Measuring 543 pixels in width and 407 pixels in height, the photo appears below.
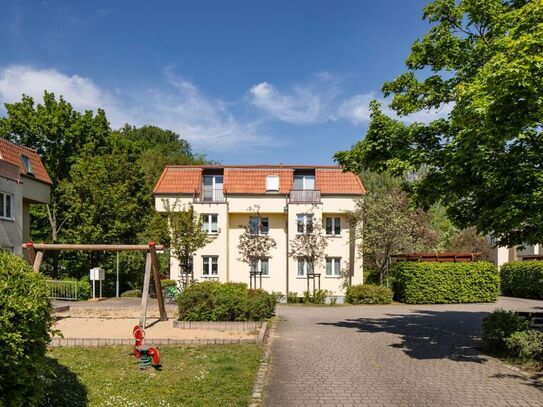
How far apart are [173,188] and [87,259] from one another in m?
8.80

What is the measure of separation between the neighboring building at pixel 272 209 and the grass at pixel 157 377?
70.8ft

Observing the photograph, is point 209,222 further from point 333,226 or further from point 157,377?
point 157,377

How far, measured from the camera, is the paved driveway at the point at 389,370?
8.08 meters

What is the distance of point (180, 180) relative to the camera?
34844 mm

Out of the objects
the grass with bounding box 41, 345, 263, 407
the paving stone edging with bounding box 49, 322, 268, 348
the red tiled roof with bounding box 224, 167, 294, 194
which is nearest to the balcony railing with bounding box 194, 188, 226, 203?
the red tiled roof with bounding box 224, 167, 294, 194

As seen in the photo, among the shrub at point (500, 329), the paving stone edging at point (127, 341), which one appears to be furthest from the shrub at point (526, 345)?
the paving stone edging at point (127, 341)

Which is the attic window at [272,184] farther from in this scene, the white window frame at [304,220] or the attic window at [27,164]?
the attic window at [27,164]

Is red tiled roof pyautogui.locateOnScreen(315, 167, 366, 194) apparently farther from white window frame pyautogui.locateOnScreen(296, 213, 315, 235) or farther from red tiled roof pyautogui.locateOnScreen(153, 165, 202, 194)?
red tiled roof pyautogui.locateOnScreen(153, 165, 202, 194)

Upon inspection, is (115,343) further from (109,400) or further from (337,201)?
(337,201)

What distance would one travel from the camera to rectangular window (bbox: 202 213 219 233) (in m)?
33.7

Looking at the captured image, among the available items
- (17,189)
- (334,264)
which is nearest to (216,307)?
(17,189)

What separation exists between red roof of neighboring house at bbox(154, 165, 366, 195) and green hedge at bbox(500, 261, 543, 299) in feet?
39.2

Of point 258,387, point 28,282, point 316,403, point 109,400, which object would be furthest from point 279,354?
point 28,282

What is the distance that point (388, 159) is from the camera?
13617 mm
